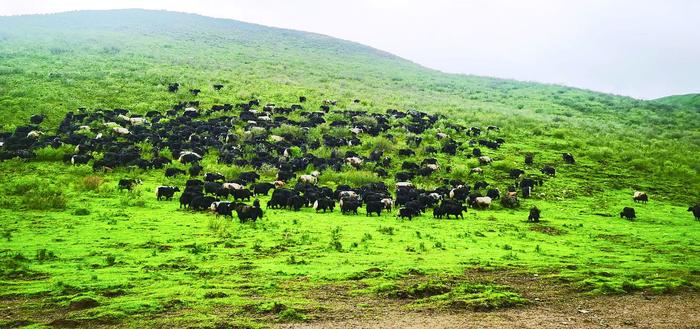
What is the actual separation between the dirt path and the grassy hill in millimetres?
575

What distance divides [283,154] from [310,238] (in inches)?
675

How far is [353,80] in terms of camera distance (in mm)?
72688

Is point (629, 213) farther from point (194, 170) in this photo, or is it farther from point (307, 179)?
point (194, 170)

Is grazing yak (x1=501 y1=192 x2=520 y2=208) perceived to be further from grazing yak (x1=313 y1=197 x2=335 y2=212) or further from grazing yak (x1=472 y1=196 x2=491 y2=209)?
grazing yak (x1=313 y1=197 x2=335 y2=212)

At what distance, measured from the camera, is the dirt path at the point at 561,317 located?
10.6 metres

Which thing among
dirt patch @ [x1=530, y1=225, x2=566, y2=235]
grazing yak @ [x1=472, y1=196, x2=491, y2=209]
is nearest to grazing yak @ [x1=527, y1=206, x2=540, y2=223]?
dirt patch @ [x1=530, y1=225, x2=566, y2=235]

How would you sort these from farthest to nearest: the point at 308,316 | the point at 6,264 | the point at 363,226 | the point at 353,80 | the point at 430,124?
the point at 353,80 → the point at 430,124 → the point at 363,226 → the point at 6,264 → the point at 308,316

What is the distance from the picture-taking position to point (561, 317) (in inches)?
441

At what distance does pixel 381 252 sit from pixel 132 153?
65.6 ft

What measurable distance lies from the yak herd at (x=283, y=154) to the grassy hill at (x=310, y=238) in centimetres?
89

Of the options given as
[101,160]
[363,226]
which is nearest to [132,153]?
[101,160]

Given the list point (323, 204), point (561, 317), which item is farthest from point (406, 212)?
point (561, 317)

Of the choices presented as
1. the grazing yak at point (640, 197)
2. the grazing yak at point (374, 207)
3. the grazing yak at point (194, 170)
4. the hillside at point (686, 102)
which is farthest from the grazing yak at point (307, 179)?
the hillside at point (686, 102)

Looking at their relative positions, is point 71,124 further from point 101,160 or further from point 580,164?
point 580,164
